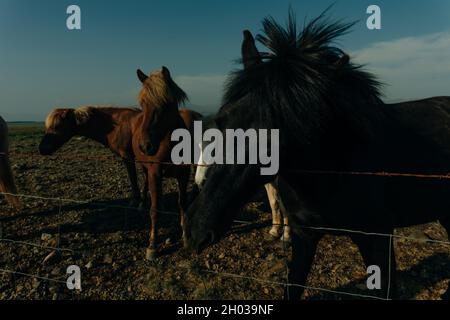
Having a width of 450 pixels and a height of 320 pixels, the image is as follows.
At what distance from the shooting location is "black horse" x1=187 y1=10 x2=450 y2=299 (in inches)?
67.9

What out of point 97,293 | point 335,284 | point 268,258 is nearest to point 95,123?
point 97,293

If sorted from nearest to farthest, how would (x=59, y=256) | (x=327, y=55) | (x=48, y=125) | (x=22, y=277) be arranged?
(x=327, y=55) < (x=22, y=277) < (x=59, y=256) < (x=48, y=125)

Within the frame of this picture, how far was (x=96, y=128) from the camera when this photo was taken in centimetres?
680

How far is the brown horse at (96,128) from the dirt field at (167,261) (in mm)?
1217

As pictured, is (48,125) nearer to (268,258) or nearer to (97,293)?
(97,293)

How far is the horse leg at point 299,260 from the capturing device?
103 inches

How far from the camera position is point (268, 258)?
14.2 ft

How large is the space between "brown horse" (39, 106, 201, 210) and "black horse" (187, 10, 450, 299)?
165 inches

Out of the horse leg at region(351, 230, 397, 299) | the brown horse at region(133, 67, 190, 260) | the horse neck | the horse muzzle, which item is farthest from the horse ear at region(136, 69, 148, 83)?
the horse leg at region(351, 230, 397, 299)

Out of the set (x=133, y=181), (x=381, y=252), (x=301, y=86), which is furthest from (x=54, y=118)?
(x=381, y=252)

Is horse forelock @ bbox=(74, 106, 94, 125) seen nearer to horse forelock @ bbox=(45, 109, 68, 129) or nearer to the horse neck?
Result: the horse neck

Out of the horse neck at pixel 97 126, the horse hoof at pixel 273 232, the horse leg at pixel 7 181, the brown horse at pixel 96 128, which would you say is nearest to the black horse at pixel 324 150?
the horse hoof at pixel 273 232

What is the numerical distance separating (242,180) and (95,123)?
5.91 m
